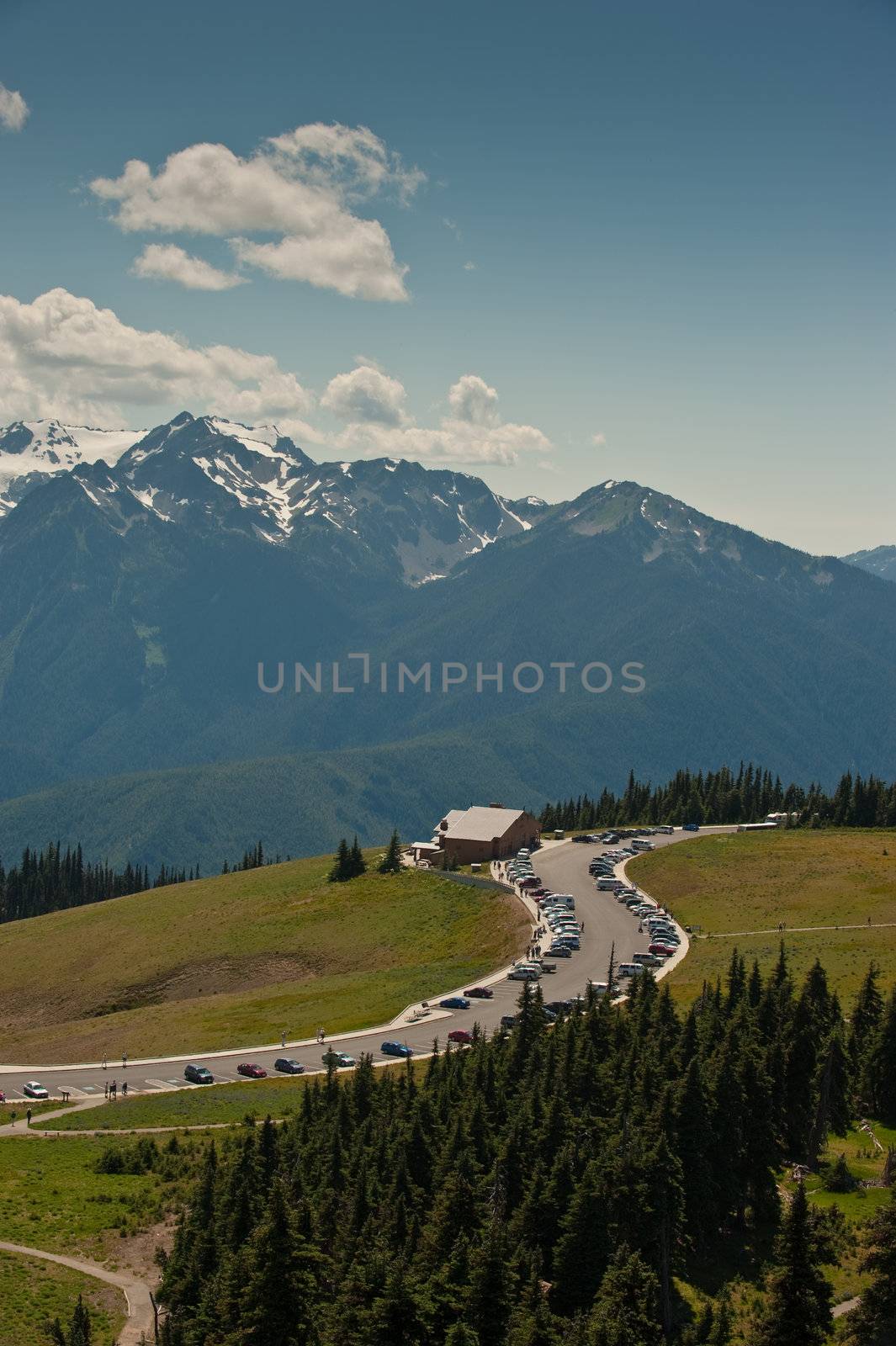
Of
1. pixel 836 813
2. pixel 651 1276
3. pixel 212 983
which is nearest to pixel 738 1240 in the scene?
pixel 651 1276

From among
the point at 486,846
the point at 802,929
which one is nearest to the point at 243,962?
the point at 486,846

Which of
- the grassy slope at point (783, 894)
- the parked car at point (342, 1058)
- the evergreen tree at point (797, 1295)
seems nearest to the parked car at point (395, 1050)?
the parked car at point (342, 1058)

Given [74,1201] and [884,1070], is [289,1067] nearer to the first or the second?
[74,1201]

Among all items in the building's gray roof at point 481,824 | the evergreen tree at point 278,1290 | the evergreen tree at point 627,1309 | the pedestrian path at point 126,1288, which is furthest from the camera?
the building's gray roof at point 481,824

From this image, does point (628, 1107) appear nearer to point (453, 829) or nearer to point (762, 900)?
point (762, 900)

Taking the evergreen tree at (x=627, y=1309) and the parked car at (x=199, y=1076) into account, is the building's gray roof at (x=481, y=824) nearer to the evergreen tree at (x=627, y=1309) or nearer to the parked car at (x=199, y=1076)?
the parked car at (x=199, y=1076)

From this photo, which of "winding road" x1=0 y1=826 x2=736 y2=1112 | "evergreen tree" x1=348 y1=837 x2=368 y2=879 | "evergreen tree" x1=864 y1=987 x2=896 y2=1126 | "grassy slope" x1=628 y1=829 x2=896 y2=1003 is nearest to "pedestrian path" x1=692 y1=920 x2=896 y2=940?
"grassy slope" x1=628 y1=829 x2=896 y2=1003
